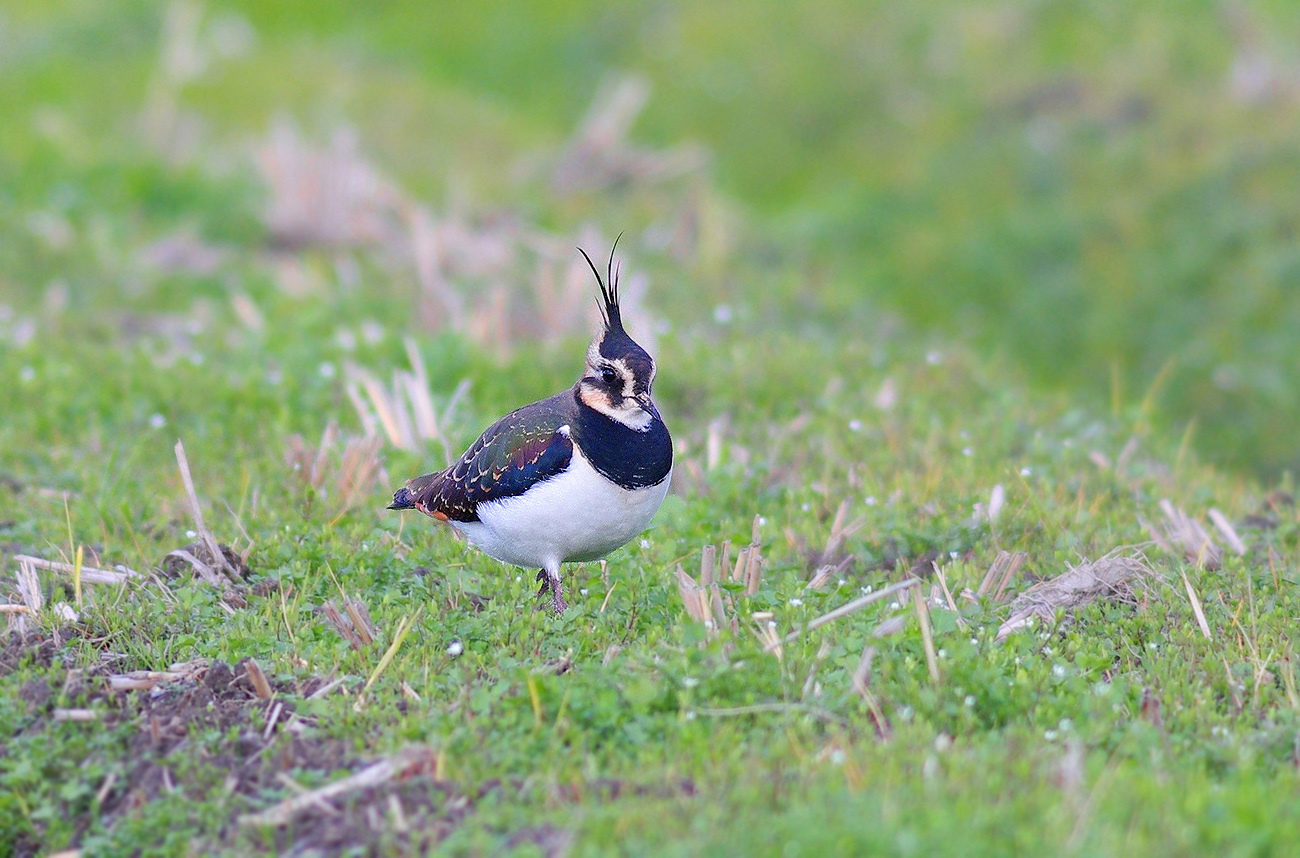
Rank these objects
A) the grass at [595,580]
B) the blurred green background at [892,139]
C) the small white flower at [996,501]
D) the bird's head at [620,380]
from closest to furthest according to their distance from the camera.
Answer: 1. the grass at [595,580]
2. the bird's head at [620,380]
3. the small white flower at [996,501]
4. the blurred green background at [892,139]

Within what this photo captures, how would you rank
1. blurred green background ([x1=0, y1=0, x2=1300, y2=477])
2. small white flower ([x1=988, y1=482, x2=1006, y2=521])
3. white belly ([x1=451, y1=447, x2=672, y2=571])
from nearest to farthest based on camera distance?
white belly ([x1=451, y1=447, x2=672, y2=571]) < small white flower ([x1=988, y1=482, x2=1006, y2=521]) < blurred green background ([x1=0, y1=0, x2=1300, y2=477])

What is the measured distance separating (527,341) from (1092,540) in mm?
4375

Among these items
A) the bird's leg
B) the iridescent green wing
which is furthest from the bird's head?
the bird's leg

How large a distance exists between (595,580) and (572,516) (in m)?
0.75

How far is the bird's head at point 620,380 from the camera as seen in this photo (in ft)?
18.7

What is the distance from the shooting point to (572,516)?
5527mm

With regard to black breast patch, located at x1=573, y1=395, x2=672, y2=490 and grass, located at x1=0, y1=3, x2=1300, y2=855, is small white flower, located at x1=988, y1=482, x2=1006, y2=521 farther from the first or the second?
black breast patch, located at x1=573, y1=395, x2=672, y2=490

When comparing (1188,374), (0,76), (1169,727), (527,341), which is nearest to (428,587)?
(1169,727)

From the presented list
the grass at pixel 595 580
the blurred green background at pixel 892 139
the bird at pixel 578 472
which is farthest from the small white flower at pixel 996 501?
the blurred green background at pixel 892 139

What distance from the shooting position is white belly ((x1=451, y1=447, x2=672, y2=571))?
5.52m

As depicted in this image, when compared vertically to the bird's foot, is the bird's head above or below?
above

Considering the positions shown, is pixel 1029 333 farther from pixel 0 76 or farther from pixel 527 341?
pixel 0 76

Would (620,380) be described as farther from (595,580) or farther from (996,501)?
(996,501)

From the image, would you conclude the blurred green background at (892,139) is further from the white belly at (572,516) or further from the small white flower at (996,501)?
the white belly at (572,516)
